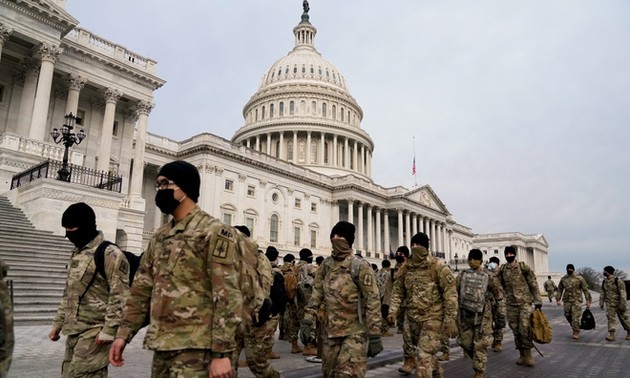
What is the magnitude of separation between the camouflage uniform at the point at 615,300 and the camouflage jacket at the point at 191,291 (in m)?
15.1

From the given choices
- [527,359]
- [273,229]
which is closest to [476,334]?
[527,359]

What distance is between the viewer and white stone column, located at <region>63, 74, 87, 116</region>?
2664 centimetres

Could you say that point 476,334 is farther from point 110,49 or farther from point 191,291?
point 110,49

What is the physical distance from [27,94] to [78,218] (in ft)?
86.4

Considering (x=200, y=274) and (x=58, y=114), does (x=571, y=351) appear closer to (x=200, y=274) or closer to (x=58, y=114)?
(x=200, y=274)

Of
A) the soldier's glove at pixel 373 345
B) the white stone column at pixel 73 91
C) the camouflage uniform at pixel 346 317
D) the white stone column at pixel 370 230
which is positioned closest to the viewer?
the camouflage uniform at pixel 346 317

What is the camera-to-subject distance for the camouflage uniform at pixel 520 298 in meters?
9.77

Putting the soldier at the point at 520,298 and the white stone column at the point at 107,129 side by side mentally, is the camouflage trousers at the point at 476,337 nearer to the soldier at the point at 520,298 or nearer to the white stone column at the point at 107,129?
the soldier at the point at 520,298

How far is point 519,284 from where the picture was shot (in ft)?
34.2

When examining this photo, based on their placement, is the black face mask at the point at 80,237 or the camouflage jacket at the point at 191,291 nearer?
the camouflage jacket at the point at 191,291

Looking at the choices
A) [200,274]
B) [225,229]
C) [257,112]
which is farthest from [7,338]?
[257,112]

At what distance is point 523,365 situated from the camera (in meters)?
9.42

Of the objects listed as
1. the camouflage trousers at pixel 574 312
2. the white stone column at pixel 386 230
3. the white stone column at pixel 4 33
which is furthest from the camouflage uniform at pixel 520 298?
the white stone column at pixel 386 230

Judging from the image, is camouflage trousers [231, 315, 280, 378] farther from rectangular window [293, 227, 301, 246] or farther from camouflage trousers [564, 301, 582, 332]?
rectangular window [293, 227, 301, 246]
